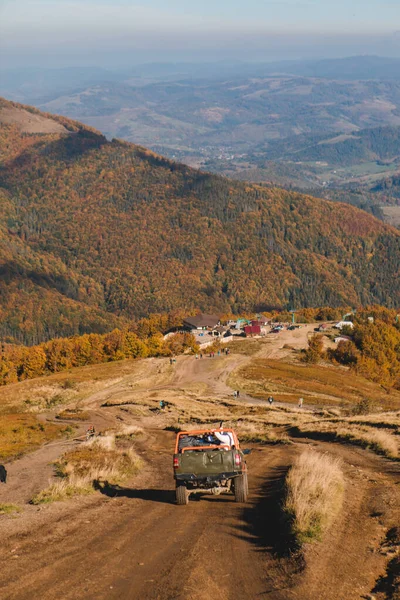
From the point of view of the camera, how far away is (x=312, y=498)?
1798 centimetres

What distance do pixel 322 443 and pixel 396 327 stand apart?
129378mm

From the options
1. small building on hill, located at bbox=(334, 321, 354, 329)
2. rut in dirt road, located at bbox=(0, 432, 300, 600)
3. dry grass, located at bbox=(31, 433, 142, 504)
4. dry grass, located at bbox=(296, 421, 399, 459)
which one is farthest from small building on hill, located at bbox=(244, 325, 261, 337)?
rut in dirt road, located at bbox=(0, 432, 300, 600)

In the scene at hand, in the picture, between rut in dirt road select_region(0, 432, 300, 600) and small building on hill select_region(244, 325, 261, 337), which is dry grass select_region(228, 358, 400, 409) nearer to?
small building on hill select_region(244, 325, 261, 337)

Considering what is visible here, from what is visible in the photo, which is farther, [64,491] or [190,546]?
[64,491]

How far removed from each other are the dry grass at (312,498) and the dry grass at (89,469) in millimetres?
7971

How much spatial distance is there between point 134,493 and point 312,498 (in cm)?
798

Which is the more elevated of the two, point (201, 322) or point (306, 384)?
point (306, 384)

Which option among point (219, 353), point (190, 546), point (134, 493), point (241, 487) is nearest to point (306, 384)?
point (219, 353)

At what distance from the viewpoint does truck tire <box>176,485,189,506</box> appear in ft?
67.6

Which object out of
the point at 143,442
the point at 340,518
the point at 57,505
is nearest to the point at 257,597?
the point at 340,518

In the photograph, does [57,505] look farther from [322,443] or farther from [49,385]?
[49,385]

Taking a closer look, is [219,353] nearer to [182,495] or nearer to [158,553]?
[182,495]

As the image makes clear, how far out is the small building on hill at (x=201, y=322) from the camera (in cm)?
17612

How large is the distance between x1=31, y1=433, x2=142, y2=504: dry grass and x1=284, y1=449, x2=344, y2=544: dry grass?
7971 millimetres
